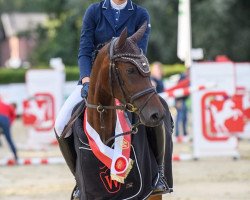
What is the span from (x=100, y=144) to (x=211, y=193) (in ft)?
18.7

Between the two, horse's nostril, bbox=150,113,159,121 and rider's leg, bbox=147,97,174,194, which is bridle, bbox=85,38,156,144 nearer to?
horse's nostril, bbox=150,113,159,121

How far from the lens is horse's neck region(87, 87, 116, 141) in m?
6.86

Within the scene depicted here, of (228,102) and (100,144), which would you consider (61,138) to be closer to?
(100,144)

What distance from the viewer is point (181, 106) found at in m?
21.7

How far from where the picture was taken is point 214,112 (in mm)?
16594

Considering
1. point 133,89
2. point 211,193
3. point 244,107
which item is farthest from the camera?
point 244,107

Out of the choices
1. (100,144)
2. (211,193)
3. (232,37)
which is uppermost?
(232,37)

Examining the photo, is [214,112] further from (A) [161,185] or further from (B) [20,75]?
Answer: (B) [20,75]

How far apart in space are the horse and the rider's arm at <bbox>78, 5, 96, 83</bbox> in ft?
0.92

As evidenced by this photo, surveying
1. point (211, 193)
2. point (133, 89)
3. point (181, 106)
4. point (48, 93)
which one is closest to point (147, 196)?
point (133, 89)

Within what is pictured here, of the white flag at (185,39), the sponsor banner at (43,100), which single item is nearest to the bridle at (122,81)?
the sponsor banner at (43,100)

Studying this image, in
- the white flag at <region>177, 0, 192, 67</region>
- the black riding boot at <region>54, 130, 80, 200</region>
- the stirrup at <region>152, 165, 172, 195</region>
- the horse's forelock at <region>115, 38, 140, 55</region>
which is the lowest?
the stirrup at <region>152, 165, 172, 195</region>

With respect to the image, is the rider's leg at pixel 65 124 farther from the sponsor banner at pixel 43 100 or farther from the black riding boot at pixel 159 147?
the sponsor banner at pixel 43 100

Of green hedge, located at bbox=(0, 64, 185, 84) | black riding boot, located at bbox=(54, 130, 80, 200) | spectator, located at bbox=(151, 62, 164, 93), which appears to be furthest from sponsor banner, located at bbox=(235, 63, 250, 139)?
green hedge, located at bbox=(0, 64, 185, 84)
